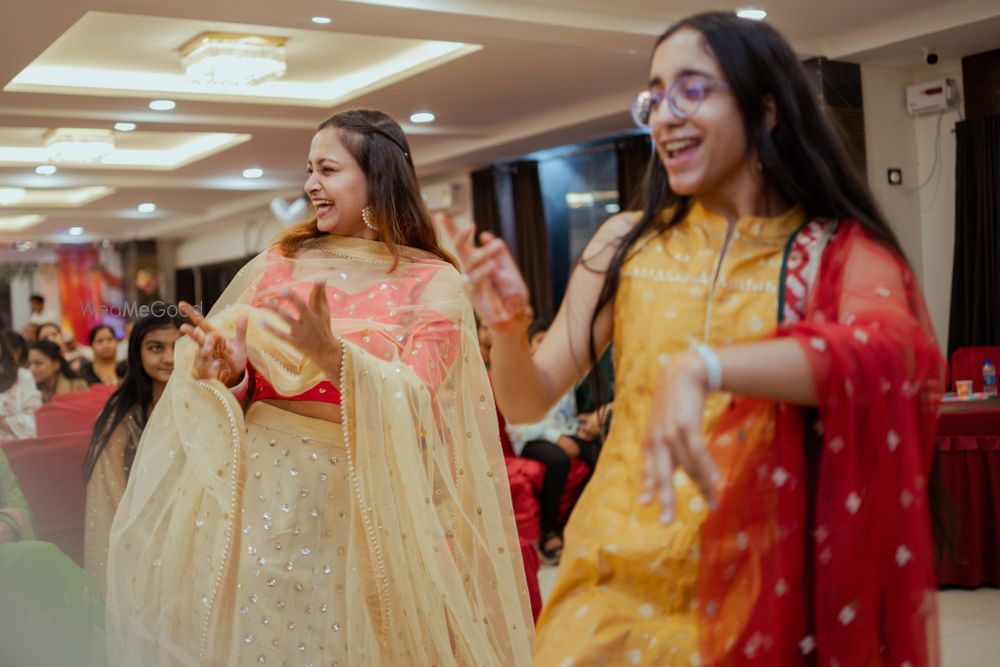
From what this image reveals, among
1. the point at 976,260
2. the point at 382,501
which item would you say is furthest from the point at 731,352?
the point at 976,260

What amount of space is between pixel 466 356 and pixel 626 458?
1.19 meters

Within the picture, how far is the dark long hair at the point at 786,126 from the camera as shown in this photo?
1.44 m

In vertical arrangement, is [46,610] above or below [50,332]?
below

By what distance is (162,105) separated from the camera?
7676mm

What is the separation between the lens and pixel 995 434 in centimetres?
500

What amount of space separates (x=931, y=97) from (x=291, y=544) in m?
5.94

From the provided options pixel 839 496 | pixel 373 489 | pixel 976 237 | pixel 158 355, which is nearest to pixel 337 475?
pixel 373 489

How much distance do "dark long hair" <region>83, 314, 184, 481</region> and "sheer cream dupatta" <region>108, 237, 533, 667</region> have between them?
0.85 meters

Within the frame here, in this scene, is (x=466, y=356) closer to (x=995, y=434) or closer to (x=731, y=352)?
(x=731, y=352)

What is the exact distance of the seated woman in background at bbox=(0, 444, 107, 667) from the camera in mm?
2855

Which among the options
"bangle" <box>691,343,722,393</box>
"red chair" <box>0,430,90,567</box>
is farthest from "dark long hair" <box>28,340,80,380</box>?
"bangle" <box>691,343,722,393</box>

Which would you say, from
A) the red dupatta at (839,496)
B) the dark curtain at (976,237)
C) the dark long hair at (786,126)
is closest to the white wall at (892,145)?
the dark curtain at (976,237)

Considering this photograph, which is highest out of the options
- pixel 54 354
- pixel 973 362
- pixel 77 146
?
pixel 77 146

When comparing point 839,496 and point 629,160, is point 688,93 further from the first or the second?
point 629,160
